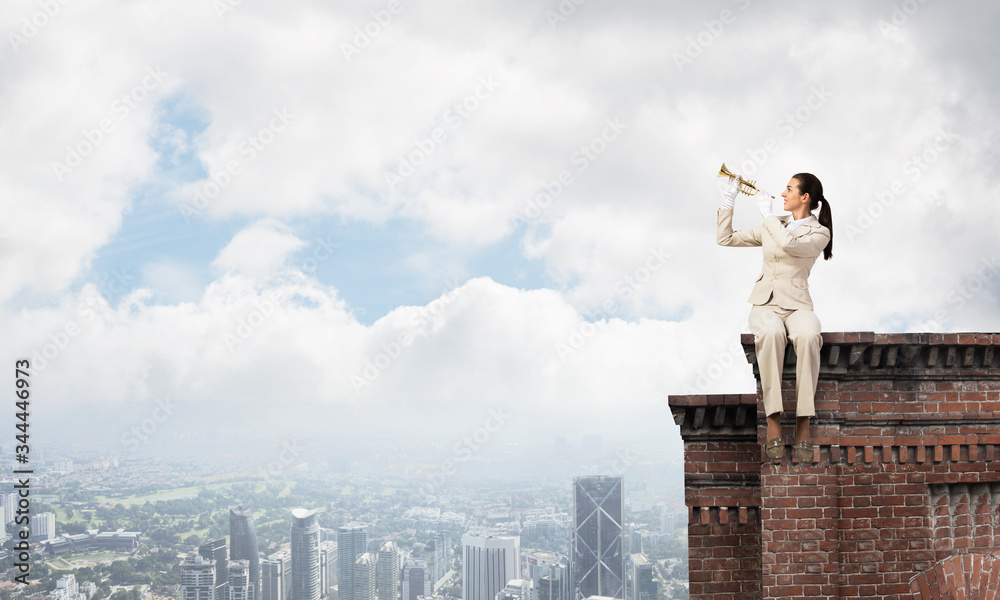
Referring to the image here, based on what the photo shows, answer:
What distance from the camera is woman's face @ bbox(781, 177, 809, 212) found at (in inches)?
306

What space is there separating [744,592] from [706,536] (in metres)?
0.71

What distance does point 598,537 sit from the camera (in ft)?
99.6

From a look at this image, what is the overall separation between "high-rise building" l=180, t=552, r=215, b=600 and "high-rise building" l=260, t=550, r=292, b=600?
2373 mm

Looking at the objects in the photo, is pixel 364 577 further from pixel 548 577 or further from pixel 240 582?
pixel 548 577

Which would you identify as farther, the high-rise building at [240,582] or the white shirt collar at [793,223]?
the high-rise building at [240,582]

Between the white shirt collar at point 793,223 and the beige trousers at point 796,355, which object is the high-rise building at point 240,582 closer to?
the beige trousers at point 796,355

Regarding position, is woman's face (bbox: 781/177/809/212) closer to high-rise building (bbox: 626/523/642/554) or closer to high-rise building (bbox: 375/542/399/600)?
high-rise building (bbox: 626/523/642/554)

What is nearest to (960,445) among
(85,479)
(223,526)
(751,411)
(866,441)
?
(866,441)

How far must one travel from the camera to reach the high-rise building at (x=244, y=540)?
1356 inches

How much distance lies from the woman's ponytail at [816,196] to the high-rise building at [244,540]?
32.1 metres

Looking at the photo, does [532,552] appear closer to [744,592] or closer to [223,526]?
[223,526]

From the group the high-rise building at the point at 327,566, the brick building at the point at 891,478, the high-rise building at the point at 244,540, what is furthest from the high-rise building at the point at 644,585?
the high-rise building at the point at 244,540

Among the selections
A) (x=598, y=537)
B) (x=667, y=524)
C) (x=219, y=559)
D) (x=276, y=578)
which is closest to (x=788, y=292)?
(x=598, y=537)

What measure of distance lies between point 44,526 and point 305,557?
11366 millimetres
